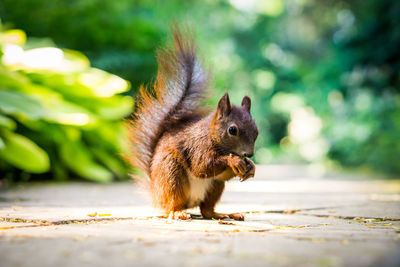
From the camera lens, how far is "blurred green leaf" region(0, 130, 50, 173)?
162 inches

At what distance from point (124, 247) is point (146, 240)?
0.49 ft

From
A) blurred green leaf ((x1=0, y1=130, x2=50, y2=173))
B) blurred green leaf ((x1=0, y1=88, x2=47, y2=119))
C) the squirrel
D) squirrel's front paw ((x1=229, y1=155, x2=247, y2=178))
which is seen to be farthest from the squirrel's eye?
blurred green leaf ((x1=0, y1=130, x2=50, y2=173))

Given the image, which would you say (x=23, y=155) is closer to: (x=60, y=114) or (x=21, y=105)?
(x=21, y=105)

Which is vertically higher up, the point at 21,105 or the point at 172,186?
the point at 21,105

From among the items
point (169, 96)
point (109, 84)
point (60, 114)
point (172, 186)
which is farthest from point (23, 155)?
point (172, 186)

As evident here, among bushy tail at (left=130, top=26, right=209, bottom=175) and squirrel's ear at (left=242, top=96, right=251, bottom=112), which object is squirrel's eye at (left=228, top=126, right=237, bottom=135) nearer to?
squirrel's ear at (left=242, top=96, right=251, bottom=112)

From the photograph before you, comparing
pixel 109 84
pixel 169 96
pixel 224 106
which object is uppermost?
pixel 109 84

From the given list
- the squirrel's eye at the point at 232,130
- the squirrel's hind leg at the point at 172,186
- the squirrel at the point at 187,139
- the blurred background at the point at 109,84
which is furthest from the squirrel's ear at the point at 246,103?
the squirrel's hind leg at the point at 172,186

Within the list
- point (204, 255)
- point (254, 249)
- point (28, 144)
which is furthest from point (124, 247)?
point (28, 144)

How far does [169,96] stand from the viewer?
8.68 feet

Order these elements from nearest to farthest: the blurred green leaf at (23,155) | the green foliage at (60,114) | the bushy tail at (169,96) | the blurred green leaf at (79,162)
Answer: the bushy tail at (169,96) < the blurred green leaf at (23,155) < the green foliage at (60,114) < the blurred green leaf at (79,162)

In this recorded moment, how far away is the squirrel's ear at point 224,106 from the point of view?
7.34 feet

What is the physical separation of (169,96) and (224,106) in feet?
1.64

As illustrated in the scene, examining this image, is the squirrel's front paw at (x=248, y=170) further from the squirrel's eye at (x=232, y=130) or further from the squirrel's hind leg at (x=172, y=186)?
the squirrel's hind leg at (x=172, y=186)
